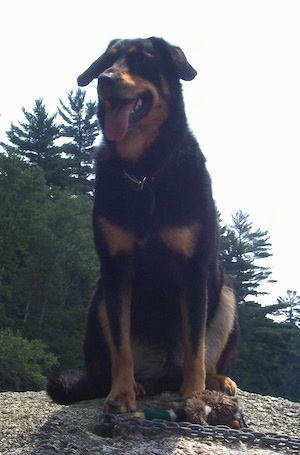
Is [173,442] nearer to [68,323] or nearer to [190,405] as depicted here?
[190,405]

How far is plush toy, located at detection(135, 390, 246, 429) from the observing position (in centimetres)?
414

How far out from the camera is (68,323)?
37.3m

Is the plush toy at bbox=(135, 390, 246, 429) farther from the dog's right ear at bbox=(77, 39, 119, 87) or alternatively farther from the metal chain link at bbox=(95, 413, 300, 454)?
the dog's right ear at bbox=(77, 39, 119, 87)

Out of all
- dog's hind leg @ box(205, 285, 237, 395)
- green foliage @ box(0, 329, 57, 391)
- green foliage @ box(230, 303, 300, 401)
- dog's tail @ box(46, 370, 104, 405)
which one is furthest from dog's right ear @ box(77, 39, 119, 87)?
green foliage @ box(230, 303, 300, 401)

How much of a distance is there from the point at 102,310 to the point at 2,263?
2972 centimetres

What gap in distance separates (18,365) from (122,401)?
23473 millimetres

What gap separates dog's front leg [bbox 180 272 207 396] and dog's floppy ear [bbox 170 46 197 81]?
165 centimetres

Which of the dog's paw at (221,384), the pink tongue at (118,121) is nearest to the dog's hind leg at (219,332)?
the dog's paw at (221,384)

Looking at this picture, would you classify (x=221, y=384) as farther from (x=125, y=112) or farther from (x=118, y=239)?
(x=125, y=112)

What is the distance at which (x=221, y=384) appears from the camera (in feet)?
16.8

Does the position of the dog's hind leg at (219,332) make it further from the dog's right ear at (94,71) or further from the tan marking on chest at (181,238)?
the dog's right ear at (94,71)

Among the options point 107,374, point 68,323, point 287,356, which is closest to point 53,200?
point 68,323

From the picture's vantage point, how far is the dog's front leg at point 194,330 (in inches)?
187

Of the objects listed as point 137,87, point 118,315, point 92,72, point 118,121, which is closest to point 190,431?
point 118,315
